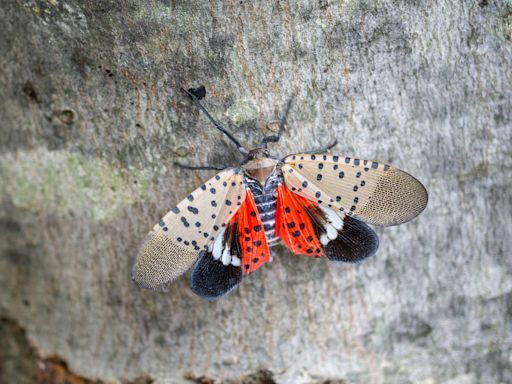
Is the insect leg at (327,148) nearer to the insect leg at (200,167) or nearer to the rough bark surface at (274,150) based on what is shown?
the rough bark surface at (274,150)

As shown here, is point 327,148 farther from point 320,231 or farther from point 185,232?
point 185,232

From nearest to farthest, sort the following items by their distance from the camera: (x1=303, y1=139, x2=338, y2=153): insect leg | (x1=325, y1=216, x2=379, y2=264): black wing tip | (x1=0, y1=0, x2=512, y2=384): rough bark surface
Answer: (x1=0, y1=0, x2=512, y2=384): rough bark surface → (x1=303, y1=139, x2=338, y2=153): insect leg → (x1=325, y1=216, x2=379, y2=264): black wing tip

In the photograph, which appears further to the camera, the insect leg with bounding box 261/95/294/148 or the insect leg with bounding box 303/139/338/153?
the insect leg with bounding box 303/139/338/153

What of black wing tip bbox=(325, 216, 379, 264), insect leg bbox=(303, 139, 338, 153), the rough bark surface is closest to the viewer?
the rough bark surface

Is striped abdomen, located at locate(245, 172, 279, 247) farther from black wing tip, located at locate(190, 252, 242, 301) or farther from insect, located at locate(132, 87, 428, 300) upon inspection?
black wing tip, located at locate(190, 252, 242, 301)

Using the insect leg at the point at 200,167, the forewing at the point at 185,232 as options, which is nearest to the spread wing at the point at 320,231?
the forewing at the point at 185,232

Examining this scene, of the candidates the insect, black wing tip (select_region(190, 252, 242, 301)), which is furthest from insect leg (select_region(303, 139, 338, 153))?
black wing tip (select_region(190, 252, 242, 301))

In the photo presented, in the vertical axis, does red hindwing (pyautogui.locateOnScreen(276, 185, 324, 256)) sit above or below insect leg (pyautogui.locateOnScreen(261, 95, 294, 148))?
below

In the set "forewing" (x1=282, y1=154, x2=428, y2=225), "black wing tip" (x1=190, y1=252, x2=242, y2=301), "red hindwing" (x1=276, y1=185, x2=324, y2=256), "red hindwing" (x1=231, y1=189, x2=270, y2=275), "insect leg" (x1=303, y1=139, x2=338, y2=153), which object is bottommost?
"black wing tip" (x1=190, y1=252, x2=242, y2=301)
